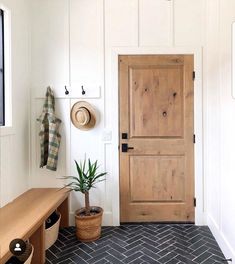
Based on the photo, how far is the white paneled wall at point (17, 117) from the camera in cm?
260

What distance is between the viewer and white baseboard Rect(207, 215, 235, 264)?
2.27m

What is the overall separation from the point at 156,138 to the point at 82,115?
0.96 m

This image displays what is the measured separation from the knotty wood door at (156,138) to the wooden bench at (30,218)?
89cm

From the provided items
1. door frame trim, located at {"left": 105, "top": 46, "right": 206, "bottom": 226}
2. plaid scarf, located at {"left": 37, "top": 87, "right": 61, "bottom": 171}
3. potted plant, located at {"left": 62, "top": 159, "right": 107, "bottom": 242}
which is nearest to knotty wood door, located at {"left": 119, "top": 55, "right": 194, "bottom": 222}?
door frame trim, located at {"left": 105, "top": 46, "right": 206, "bottom": 226}

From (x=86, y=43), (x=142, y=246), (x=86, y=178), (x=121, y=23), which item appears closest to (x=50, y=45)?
(x=86, y=43)

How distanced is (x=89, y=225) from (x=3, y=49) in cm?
211

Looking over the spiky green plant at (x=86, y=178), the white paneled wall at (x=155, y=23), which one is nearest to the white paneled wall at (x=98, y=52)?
the white paneled wall at (x=155, y=23)

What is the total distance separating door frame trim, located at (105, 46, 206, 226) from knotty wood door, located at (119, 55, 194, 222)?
0.18 ft

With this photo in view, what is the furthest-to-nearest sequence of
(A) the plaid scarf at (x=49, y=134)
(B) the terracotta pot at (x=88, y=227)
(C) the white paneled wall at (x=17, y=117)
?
Result: (A) the plaid scarf at (x=49, y=134) < (B) the terracotta pot at (x=88, y=227) < (C) the white paneled wall at (x=17, y=117)

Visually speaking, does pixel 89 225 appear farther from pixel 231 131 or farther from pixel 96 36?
pixel 96 36

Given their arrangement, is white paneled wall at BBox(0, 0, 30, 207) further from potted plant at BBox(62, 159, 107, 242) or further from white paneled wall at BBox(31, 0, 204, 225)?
potted plant at BBox(62, 159, 107, 242)

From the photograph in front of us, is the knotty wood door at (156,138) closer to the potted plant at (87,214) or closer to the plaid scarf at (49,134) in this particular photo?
the potted plant at (87,214)

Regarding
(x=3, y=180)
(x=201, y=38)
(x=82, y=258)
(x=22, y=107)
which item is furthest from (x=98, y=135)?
(x=201, y=38)

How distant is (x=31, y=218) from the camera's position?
2.19m
